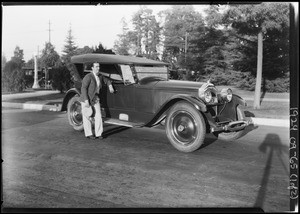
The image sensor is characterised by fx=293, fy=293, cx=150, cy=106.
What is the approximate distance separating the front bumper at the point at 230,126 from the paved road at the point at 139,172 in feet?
1.25

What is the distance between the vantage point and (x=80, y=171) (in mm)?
4133

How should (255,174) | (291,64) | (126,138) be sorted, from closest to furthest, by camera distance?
(291,64) → (255,174) → (126,138)

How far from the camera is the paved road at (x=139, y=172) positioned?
3107 mm

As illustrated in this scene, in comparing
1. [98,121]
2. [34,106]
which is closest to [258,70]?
[98,121]

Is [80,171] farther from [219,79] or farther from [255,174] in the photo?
[219,79]

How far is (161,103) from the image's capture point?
5.95m

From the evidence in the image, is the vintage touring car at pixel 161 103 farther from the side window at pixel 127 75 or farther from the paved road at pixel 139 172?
the paved road at pixel 139 172

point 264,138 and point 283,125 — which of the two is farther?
point 283,125

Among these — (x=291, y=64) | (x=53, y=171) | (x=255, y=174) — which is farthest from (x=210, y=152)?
(x=291, y=64)

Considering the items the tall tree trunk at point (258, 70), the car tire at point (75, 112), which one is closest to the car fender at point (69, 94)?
the car tire at point (75, 112)

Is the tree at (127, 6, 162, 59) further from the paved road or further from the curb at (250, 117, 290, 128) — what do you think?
the curb at (250, 117, 290, 128)

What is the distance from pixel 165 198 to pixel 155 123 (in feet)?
9.48

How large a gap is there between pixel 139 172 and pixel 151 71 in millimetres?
3134

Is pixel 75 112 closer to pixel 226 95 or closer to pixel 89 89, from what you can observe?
pixel 89 89
